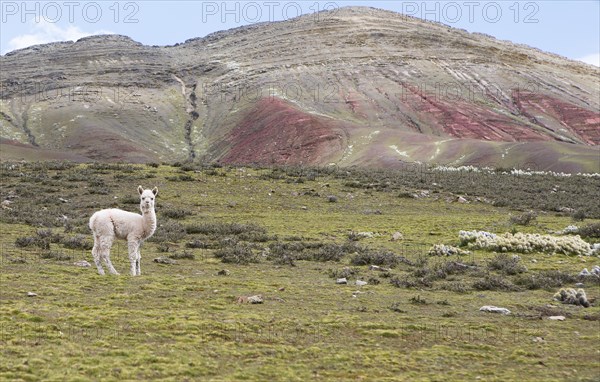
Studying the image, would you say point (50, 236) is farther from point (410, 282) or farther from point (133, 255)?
A: point (410, 282)

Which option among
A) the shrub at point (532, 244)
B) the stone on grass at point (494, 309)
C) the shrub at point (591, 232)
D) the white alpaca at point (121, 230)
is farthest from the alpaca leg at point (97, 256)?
the shrub at point (591, 232)

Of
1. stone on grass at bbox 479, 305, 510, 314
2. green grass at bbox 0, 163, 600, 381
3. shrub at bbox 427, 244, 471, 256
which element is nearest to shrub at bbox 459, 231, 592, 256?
green grass at bbox 0, 163, 600, 381

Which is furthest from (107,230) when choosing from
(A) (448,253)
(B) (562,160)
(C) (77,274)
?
(B) (562,160)

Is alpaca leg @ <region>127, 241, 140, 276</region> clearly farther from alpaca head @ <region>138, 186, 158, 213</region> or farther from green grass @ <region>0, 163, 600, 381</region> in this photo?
alpaca head @ <region>138, 186, 158, 213</region>

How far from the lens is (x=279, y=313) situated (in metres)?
12.3

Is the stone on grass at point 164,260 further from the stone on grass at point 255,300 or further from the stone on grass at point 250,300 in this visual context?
the stone on grass at point 255,300

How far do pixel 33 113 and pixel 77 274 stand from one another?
4804 inches

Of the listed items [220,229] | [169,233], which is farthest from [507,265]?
[169,233]

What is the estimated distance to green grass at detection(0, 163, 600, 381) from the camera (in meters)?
9.15

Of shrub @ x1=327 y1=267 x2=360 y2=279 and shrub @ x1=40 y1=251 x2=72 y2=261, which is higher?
shrub @ x1=40 y1=251 x2=72 y2=261

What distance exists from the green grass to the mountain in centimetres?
4915

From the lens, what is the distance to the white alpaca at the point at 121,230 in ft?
51.8

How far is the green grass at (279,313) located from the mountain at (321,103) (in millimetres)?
49151

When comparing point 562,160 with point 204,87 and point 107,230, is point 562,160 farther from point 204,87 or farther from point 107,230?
point 204,87
